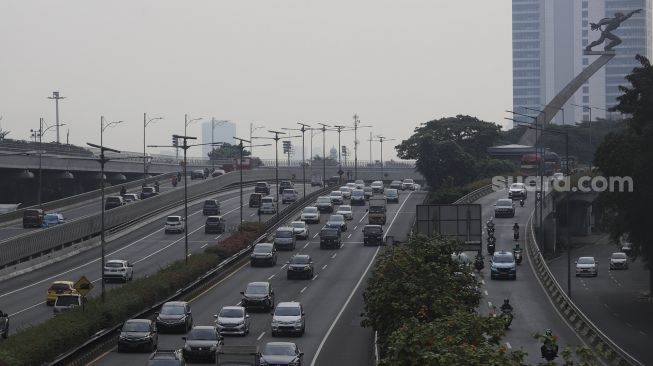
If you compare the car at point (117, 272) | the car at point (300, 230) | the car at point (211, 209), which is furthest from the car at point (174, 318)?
the car at point (211, 209)

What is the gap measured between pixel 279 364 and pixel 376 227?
173ft

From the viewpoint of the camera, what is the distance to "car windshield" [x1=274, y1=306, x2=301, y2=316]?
5259 cm

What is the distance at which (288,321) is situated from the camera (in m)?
52.1

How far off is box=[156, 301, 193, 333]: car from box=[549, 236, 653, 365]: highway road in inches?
780

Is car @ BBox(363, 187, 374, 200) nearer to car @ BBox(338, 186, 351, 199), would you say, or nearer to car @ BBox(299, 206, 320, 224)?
car @ BBox(338, 186, 351, 199)

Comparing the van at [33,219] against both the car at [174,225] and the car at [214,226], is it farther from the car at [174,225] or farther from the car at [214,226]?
the car at [214,226]

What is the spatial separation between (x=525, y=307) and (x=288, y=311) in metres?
17.6

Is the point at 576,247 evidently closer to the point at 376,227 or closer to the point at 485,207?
the point at 485,207

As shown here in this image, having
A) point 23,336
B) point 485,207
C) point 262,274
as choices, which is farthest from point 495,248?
point 23,336

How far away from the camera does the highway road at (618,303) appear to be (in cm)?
5894

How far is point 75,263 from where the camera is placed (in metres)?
81.7

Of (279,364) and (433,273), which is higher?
(433,273)

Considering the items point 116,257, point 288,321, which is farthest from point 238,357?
point 116,257

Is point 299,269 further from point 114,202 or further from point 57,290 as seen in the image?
point 114,202
